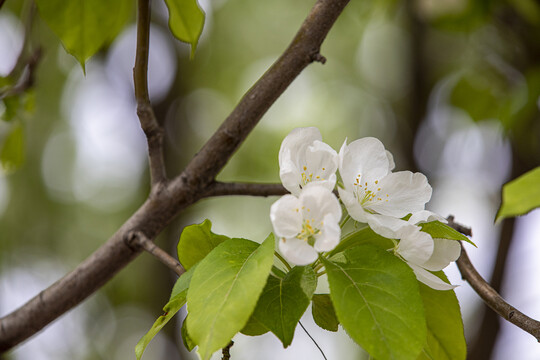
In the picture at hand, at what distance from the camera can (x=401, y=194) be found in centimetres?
56

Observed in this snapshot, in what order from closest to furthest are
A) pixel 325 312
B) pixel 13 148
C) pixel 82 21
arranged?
pixel 325 312
pixel 82 21
pixel 13 148

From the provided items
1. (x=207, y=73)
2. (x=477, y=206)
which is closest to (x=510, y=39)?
(x=477, y=206)

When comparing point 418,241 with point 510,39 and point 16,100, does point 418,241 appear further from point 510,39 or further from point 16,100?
point 510,39

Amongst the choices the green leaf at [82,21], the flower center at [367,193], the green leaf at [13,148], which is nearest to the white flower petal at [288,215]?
the flower center at [367,193]

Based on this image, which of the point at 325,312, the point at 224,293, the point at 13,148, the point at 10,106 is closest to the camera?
the point at 224,293

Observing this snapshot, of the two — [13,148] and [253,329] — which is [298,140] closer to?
[253,329]

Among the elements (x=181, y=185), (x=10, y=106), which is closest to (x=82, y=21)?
(x=181, y=185)

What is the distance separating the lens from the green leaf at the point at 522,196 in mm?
646

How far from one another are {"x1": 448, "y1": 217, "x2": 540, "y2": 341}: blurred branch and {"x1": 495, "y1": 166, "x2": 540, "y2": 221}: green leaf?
6cm

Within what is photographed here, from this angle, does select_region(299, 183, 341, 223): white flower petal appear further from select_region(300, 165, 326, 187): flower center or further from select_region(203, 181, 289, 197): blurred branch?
select_region(203, 181, 289, 197): blurred branch

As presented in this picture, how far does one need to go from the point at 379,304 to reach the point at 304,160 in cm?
18

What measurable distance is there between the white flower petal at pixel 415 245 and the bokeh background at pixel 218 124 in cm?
143

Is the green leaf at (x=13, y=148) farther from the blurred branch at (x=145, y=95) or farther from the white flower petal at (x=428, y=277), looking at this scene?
the white flower petal at (x=428, y=277)

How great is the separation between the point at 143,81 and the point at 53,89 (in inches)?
115
